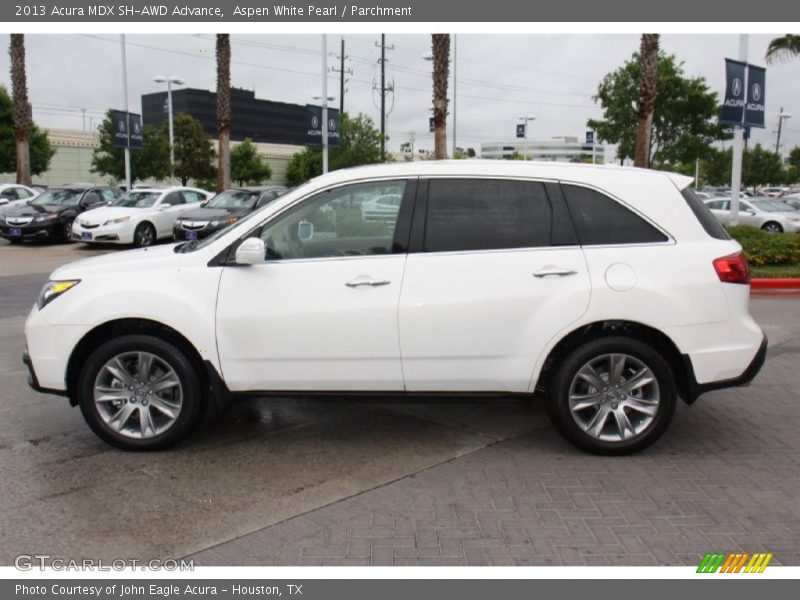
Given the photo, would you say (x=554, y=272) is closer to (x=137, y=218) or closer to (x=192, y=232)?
(x=192, y=232)

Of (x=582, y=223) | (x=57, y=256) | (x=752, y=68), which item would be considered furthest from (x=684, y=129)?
(x=582, y=223)

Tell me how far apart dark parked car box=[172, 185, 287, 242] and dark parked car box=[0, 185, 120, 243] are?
3.45 meters

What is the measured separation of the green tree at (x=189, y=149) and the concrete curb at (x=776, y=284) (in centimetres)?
4498

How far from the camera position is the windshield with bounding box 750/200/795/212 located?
2567 cm

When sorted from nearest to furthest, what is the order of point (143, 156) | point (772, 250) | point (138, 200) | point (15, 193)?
point (772, 250)
point (138, 200)
point (15, 193)
point (143, 156)

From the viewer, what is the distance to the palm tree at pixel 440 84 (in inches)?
826

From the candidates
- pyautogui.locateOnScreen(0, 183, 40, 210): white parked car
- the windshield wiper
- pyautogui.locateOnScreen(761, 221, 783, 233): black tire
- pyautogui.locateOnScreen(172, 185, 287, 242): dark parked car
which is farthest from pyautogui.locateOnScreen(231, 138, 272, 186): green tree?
the windshield wiper

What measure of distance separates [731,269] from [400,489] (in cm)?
245

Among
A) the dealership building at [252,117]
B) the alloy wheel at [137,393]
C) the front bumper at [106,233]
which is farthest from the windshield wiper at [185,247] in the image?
the dealership building at [252,117]

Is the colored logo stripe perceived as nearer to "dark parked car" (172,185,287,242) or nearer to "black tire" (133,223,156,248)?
"dark parked car" (172,185,287,242)

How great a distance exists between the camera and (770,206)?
25953 mm

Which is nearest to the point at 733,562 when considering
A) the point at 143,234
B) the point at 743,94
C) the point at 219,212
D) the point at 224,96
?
the point at 743,94

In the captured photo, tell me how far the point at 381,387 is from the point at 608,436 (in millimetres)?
1484

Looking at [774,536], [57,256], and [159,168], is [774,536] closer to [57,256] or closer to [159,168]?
[57,256]
